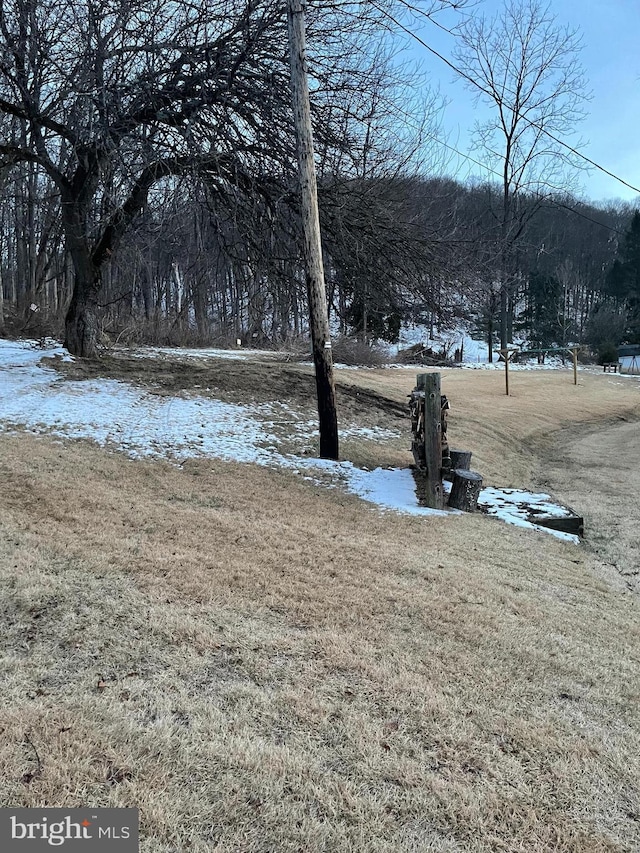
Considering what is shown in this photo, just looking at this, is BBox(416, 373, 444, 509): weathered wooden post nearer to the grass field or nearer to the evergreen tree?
the grass field

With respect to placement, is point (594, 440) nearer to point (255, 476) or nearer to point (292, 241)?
point (292, 241)

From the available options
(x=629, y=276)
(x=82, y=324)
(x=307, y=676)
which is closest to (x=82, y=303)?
(x=82, y=324)

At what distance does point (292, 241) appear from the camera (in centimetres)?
1023

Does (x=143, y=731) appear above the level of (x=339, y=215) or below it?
below

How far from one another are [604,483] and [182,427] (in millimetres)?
6778

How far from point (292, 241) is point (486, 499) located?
5688mm

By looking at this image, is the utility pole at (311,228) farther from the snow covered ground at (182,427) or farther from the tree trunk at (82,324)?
the tree trunk at (82,324)

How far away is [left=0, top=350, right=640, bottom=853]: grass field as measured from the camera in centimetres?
199

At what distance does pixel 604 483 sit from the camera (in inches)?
367

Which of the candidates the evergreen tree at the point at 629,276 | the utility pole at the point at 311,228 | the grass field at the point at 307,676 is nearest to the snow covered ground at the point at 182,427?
the utility pole at the point at 311,228

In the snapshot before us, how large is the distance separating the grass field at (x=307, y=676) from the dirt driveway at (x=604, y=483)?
1.24 ft

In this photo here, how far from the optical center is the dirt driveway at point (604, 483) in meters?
6.12

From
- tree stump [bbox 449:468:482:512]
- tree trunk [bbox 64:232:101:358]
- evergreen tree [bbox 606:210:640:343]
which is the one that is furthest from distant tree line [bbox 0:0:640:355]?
evergreen tree [bbox 606:210:640:343]

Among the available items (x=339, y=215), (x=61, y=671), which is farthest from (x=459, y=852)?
(x=339, y=215)
